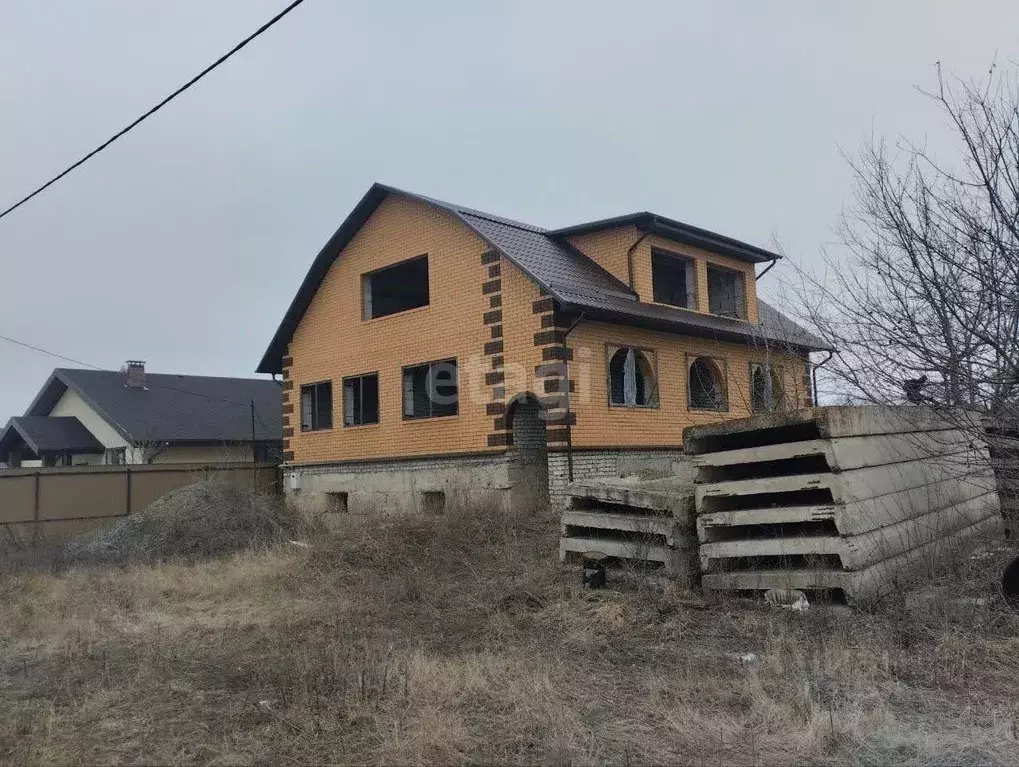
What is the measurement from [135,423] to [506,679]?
25290mm

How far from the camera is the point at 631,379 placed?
1608cm

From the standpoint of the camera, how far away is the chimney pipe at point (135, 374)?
3083cm

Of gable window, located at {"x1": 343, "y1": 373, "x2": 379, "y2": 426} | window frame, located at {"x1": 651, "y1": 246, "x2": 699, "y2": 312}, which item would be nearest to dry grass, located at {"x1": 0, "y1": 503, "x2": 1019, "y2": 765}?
gable window, located at {"x1": 343, "y1": 373, "x2": 379, "y2": 426}

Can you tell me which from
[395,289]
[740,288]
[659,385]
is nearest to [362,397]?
[395,289]

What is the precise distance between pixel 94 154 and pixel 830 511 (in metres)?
8.35

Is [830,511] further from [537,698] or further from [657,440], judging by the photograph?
[657,440]

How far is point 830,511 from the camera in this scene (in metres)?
6.57

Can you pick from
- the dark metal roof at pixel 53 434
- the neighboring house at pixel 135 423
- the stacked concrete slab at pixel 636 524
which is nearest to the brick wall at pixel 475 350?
the stacked concrete slab at pixel 636 524

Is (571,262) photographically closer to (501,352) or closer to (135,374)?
(501,352)

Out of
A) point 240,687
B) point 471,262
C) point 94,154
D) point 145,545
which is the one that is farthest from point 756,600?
point 145,545

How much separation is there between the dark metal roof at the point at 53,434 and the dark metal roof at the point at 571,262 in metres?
13.0

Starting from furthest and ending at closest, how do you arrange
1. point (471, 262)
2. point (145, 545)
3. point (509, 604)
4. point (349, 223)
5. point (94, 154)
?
point (349, 223) < point (471, 262) < point (145, 545) < point (94, 154) < point (509, 604)

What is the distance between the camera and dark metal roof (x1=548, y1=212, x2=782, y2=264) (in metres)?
16.1

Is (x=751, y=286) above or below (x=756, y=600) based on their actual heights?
above
